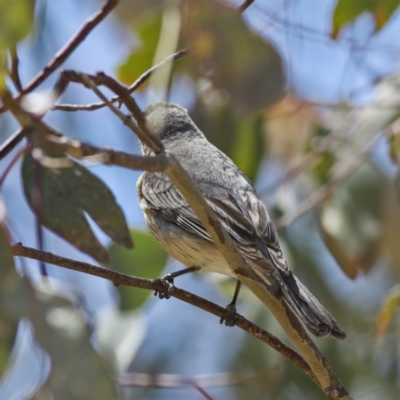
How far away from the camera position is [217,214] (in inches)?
104

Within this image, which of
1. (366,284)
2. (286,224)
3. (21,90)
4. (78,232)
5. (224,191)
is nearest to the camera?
(21,90)

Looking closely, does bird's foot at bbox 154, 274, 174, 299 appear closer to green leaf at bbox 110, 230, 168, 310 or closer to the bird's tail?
green leaf at bbox 110, 230, 168, 310

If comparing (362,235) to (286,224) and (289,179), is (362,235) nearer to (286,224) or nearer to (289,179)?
(286,224)

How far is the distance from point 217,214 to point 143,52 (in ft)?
3.29

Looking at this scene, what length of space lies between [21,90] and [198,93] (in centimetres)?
151

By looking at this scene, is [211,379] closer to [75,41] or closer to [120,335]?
[120,335]

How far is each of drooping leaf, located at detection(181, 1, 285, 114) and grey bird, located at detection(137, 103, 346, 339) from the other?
16.0 inches

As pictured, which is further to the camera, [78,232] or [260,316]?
[260,316]

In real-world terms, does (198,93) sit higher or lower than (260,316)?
higher

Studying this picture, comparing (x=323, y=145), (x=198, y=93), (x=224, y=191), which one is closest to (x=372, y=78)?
(x=323, y=145)

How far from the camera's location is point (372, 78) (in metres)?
3.48

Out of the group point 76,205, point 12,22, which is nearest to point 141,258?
point 76,205

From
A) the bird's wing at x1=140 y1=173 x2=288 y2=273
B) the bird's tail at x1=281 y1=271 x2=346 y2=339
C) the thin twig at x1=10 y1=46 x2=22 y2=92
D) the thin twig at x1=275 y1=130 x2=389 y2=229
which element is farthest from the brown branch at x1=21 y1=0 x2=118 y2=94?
the thin twig at x1=275 y1=130 x2=389 y2=229

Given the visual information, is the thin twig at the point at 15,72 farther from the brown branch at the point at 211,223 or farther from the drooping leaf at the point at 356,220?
the drooping leaf at the point at 356,220
